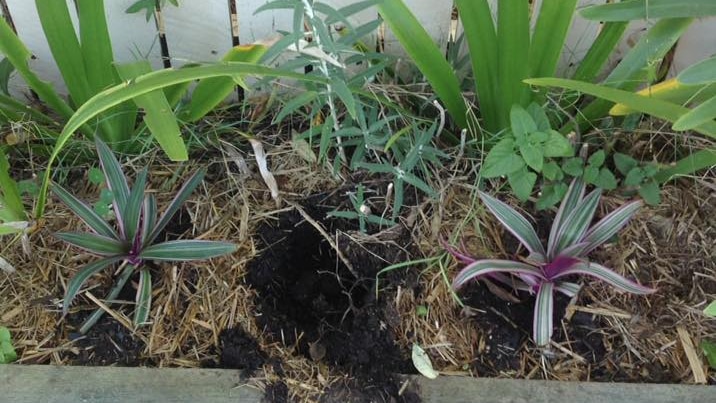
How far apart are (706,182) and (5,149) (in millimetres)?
1491

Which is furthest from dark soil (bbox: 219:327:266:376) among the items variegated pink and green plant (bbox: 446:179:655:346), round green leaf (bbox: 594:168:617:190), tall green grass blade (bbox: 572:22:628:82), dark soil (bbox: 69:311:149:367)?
tall green grass blade (bbox: 572:22:628:82)

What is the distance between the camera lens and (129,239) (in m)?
1.34

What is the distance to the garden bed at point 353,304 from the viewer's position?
1.30 metres

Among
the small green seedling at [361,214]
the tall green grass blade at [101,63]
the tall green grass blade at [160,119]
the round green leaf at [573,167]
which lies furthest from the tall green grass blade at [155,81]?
the round green leaf at [573,167]

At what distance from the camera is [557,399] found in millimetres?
1260

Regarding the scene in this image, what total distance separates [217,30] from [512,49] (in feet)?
2.19

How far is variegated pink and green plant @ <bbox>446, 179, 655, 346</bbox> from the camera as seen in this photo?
4.15 ft

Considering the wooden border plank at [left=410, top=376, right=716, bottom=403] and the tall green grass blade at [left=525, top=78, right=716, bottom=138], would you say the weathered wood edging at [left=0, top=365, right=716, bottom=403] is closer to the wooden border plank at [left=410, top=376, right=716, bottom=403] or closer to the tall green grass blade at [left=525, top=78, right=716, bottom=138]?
the wooden border plank at [left=410, top=376, right=716, bottom=403]

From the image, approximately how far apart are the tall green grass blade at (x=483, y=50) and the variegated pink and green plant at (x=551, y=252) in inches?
7.9

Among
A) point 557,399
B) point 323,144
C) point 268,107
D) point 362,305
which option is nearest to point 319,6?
point 323,144

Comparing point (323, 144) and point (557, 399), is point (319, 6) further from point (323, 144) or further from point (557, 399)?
point (557, 399)

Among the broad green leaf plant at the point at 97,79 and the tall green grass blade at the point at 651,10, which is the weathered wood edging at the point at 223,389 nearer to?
the broad green leaf plant at the point at 97,79

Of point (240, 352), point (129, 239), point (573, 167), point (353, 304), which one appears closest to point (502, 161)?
point (573, 167)

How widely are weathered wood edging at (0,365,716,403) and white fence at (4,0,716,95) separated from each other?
2.19ft
